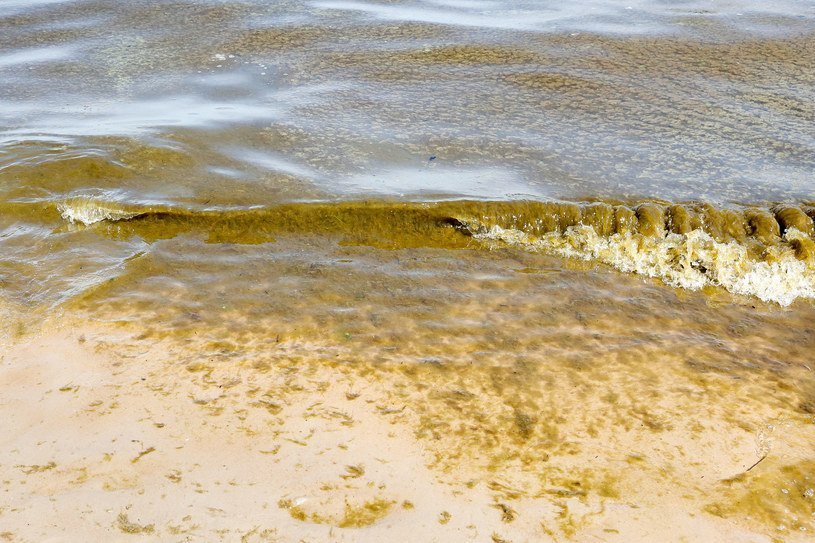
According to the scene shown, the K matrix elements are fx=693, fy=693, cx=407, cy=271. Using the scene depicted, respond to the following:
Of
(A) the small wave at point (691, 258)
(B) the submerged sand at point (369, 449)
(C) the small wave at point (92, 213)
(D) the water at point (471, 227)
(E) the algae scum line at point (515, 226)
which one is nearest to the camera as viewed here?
(B) the submerged sand at point (369, 449)

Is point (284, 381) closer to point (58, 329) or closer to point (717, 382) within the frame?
point (58, 329)

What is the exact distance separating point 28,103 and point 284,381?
3793 mm

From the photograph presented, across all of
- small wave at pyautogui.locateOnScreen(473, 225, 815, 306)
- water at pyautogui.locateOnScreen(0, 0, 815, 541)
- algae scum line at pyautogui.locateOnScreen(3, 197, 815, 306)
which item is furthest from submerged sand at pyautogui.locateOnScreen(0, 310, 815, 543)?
algae scum line at pyautogui.locateOnScreen(3, 197, 815, 306)

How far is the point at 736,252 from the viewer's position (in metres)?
3.81

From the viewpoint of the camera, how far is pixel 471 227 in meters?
3.96

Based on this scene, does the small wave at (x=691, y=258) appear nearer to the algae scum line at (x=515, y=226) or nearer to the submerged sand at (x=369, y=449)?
the algae scum line at (x=515, y=226)

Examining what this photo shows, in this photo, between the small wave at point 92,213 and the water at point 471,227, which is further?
the small wave at point 92,213

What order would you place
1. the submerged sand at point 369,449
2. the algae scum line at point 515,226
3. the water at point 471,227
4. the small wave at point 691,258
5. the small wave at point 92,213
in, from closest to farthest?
the submerged sand at point 369,449 < the water at point 471,227 < the small wave at point 691,258 < the algae scum line at point 515,226 < the small wave at point 92,213

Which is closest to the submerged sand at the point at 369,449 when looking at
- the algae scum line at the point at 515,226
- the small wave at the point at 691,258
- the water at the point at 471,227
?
the water at the point at 471,227

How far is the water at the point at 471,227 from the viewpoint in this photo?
2.78 metres

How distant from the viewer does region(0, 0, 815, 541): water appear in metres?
2.78

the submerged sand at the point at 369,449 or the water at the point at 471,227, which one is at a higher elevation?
the water at the point at 471,227

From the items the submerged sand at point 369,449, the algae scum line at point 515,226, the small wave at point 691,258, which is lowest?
the submerged sand at point 369,449

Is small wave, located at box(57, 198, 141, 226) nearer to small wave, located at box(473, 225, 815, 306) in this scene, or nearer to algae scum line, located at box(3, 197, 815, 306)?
algae scum line, located at box(3, 197, 815, 306)
